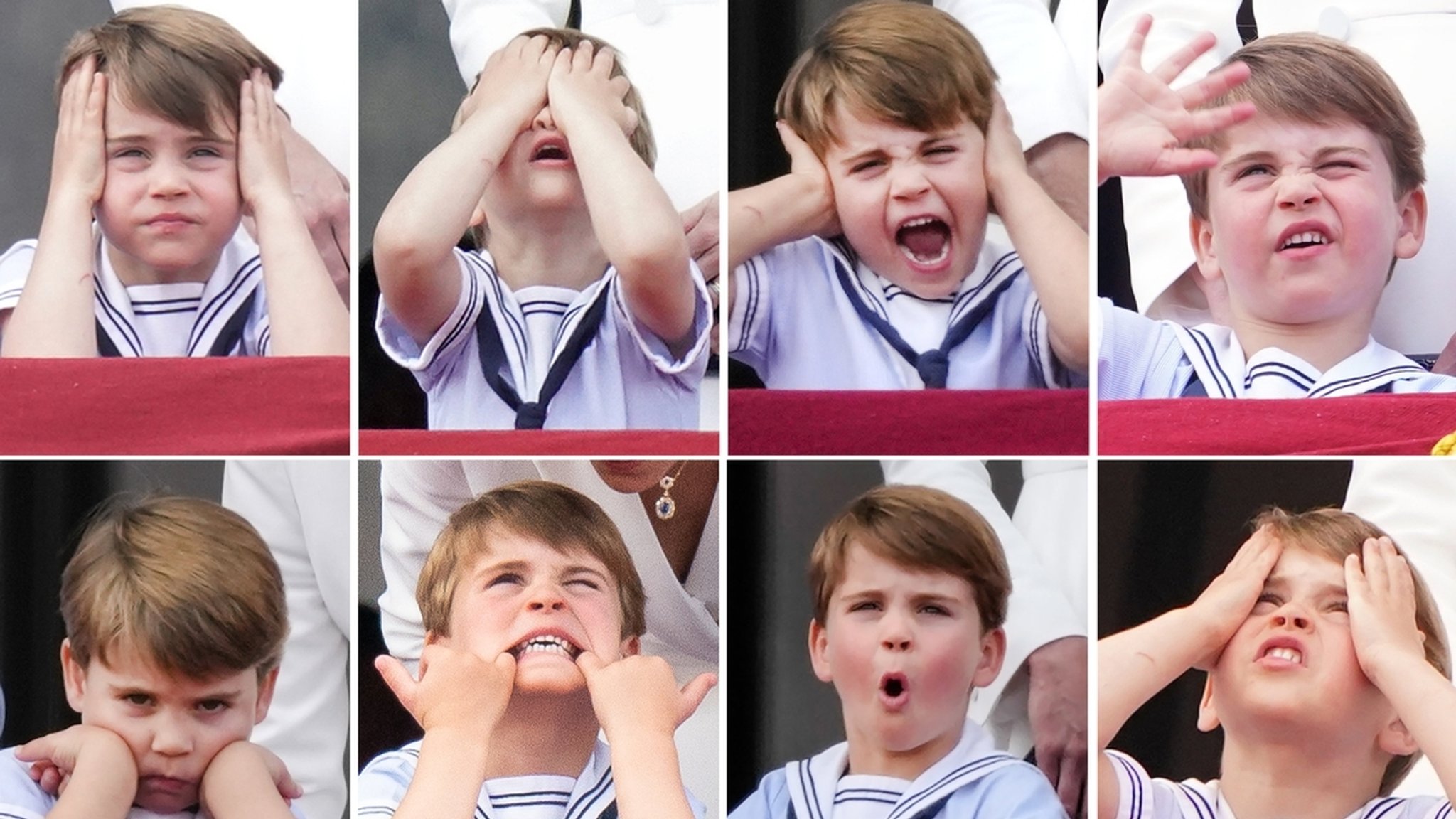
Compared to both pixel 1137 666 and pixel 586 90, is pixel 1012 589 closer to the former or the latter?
pixel 1137 666

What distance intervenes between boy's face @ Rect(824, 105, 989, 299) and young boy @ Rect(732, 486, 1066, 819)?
0.26 m

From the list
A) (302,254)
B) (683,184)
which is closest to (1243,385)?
(683,184)

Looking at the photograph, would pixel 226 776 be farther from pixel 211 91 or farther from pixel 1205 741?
pixel 1205 741

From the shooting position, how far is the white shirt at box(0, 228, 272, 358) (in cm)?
163

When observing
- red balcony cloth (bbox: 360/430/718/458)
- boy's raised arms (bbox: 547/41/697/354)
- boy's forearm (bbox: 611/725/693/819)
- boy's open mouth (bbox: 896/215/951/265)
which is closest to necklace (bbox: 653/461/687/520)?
red balcony cloth (bbox: 360/430/718/458)

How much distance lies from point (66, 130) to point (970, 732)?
116cm

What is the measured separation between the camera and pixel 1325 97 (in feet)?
5.43

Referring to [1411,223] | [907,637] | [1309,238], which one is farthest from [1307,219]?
[907,637]

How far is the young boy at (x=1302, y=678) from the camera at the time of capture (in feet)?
5.31

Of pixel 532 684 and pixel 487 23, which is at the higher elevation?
pixel 487 23

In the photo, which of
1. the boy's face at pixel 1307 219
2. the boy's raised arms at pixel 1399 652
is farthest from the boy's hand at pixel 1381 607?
the boy's face at pixel 1307 219

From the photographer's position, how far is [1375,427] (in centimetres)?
165

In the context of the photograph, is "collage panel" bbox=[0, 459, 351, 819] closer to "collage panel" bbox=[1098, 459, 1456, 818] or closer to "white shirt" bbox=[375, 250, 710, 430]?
"white shirt" bbox=[375, 250, 710, 430]

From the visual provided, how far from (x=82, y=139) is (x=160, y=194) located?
10 centimetres
